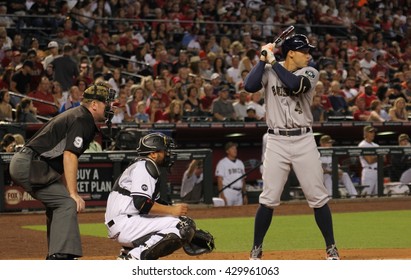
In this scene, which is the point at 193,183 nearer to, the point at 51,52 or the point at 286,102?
the point at 51,52

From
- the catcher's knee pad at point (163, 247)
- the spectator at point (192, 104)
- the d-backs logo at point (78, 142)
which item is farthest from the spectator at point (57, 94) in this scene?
the catcher's knee pad at point (163, 247)

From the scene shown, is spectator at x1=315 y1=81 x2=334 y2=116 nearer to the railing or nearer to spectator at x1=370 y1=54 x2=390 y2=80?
the railing

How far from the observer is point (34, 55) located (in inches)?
690

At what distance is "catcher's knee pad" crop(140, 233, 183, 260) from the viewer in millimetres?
7426

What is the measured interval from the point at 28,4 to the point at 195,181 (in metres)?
6.67

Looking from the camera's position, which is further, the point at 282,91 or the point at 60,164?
the point at 282,91

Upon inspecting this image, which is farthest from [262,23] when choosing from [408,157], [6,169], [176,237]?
[176,237]

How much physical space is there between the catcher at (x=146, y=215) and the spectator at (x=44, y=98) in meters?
9.29

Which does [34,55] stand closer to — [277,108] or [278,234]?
[278,234]

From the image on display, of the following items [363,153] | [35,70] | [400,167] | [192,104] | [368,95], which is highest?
[35,70]

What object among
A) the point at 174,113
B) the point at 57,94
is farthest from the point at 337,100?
the point at 57,94

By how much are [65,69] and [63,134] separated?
995 cm

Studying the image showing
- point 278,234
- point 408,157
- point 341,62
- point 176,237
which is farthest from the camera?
point 341,62

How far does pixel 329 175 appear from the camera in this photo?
1703 centimetres
